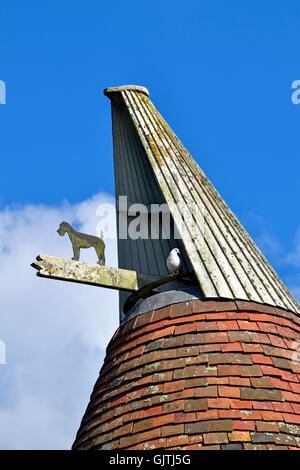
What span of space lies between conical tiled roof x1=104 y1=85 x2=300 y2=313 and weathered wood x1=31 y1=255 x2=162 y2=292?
0.55m

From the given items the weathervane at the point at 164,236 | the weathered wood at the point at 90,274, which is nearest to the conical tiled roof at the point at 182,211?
the weathervane at the point at 164,236

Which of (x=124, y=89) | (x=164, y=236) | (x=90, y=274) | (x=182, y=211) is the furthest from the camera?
(x=124, y=89)

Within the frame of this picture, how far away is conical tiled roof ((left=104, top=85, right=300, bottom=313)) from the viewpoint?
625cm

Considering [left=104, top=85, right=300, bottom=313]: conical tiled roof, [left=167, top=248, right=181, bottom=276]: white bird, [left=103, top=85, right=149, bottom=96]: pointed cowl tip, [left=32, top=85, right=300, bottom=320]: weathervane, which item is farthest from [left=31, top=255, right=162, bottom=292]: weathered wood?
[left=103, top=85, right=149, bottom=96]: pointed cowl tip

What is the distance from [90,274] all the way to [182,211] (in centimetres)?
104

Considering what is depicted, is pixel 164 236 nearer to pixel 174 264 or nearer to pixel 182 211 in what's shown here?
pixel 182 211

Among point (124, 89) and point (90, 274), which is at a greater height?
point (124, 89)

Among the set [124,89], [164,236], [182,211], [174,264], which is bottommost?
[174,264]

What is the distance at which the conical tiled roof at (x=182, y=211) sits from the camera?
625cm

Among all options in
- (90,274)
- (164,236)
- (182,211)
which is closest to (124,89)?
(164,236)

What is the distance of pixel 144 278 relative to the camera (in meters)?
6.79

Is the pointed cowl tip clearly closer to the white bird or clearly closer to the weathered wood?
the weathered wood

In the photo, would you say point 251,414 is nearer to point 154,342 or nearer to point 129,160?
point 154,342

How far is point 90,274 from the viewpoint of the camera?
6.64m
